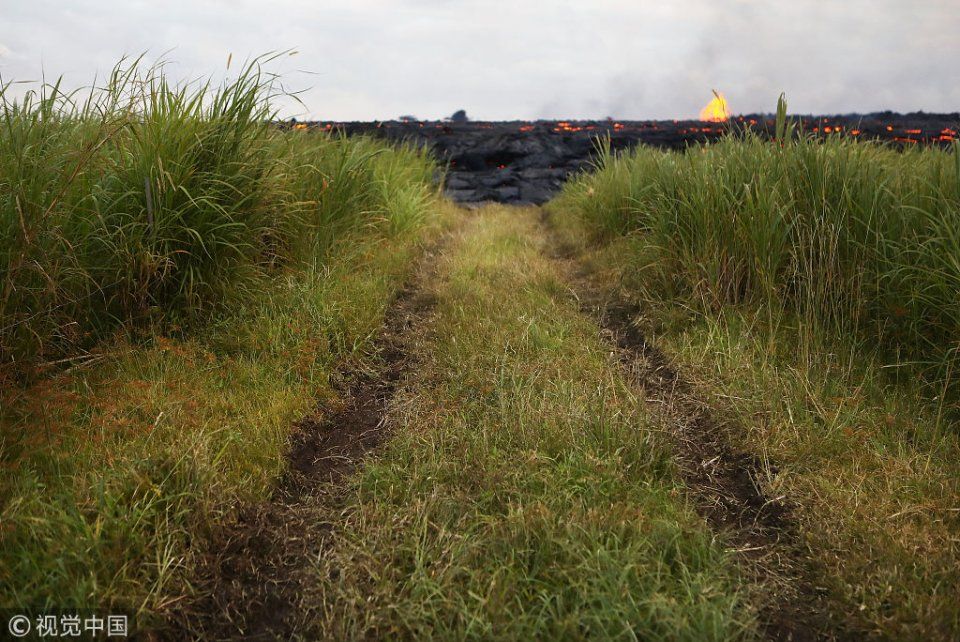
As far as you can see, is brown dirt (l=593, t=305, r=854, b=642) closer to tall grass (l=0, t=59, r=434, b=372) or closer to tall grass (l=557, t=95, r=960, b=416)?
tall grass (l=557, t=95, r=960, b=416)

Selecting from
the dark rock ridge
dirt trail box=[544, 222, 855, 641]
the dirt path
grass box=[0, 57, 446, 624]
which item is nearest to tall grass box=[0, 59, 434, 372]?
grass box=[0, 57, 446, 624]

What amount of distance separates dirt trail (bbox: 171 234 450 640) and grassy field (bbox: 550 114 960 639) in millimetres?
1562

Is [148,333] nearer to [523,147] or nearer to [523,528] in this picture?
[523,528]

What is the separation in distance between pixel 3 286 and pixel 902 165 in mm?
5043

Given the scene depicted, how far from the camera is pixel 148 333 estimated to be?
3.06 meters

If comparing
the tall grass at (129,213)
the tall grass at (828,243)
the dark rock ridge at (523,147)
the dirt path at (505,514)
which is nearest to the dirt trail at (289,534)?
the dirt path at (505,514)

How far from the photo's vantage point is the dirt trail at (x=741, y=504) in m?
1.76

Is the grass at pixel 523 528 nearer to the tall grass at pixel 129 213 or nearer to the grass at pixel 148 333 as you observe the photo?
the grass at pixel 148 333

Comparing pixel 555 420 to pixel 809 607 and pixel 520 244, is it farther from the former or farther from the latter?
pixel 520 244

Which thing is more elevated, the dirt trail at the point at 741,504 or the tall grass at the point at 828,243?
the tall grass at the point at 828,243

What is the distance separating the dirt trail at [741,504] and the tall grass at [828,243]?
0.80m

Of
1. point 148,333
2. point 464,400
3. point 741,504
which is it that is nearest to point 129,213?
point 148,333

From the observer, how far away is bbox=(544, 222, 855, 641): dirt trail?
69.5 inches

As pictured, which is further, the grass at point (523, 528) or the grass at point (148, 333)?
the grass at point (148, 333)
